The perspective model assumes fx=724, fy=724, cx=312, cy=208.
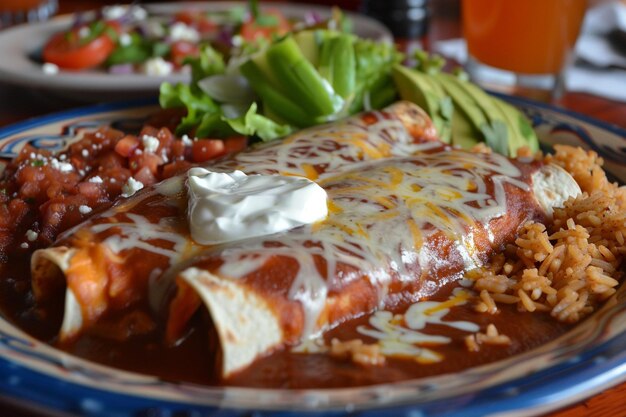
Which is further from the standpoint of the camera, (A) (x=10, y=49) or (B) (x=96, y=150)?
(A) (x=10, y=49)

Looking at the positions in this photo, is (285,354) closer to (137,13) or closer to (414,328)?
(414,328)

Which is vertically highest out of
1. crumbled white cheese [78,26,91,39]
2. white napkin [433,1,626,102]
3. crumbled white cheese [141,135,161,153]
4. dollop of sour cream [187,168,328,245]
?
dollop of sour cream [187,168,328,245]

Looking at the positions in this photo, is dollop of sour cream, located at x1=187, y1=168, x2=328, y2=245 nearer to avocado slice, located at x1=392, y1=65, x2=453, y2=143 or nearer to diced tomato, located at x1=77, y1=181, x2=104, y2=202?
diced tomato, located at x1=77, y1=181, x2=104, y2=202

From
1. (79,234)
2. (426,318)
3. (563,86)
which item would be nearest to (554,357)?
(426,318)

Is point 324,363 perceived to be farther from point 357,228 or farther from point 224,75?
point 224,75

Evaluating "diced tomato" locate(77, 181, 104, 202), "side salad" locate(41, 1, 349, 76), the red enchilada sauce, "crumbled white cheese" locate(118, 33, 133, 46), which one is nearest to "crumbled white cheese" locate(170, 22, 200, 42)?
"side salad" locate(41, 1, 349, 76)

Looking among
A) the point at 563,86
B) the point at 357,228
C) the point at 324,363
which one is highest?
the point at 357,228
